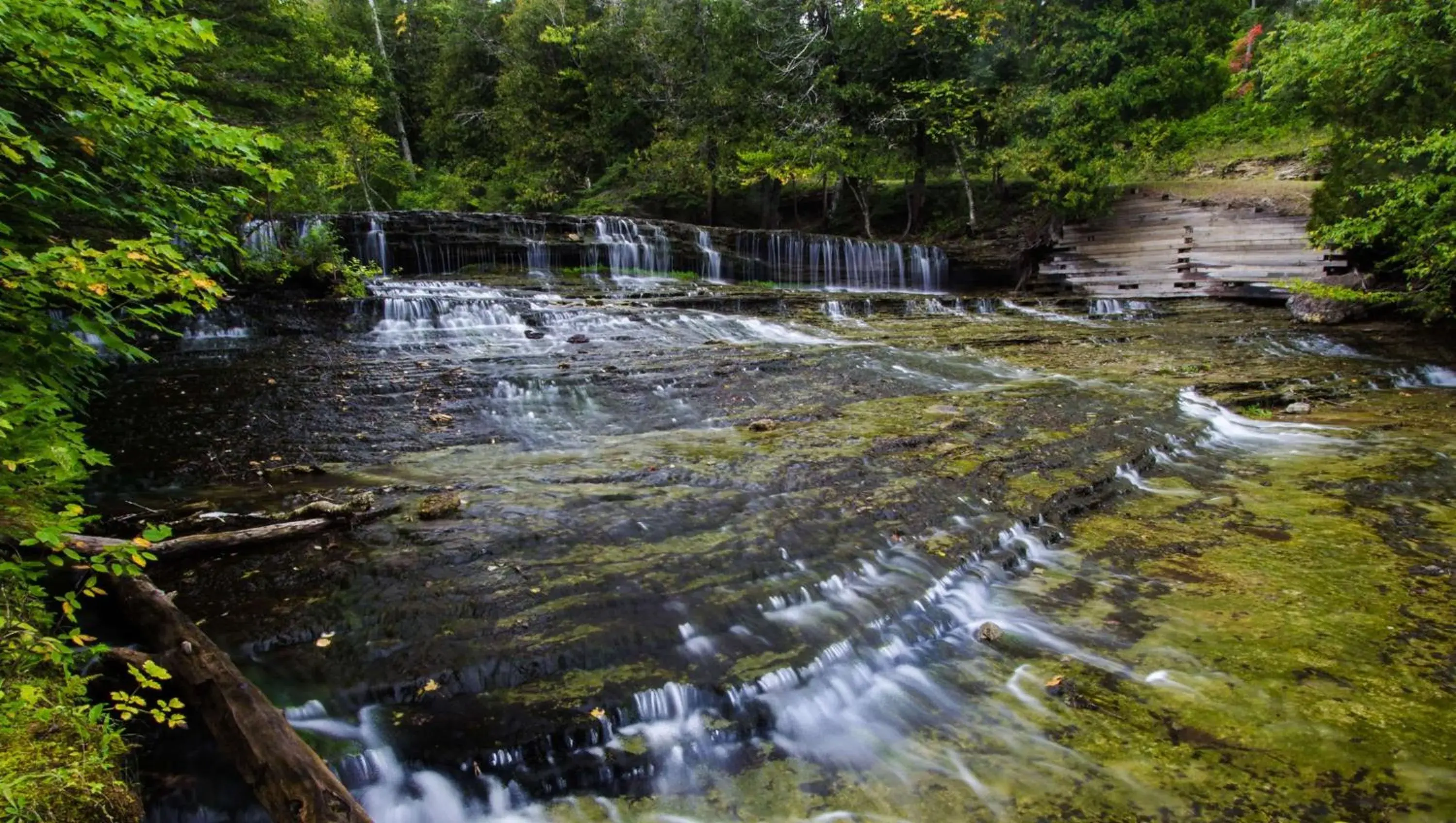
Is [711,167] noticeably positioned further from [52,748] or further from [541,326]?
[52,748]

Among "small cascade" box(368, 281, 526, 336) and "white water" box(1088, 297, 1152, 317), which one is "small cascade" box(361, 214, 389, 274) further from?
"white water" box(1088, 297, 1152, 317)

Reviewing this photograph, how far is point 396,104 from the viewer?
27.3 m

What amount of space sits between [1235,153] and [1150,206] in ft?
18.8

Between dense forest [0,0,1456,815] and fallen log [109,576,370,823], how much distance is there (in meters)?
0.29

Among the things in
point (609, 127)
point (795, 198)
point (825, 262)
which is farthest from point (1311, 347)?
point (609, 127)

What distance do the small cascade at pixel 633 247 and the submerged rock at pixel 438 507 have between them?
47.5 ft

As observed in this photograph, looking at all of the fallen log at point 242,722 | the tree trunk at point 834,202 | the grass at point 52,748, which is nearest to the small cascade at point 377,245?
the fallen log at point 242,722

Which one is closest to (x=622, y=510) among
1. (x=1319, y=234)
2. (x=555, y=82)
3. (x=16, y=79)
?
(x=16, y=79)

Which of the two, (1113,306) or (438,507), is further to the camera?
(1113,306)

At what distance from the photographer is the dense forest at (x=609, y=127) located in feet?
8.71

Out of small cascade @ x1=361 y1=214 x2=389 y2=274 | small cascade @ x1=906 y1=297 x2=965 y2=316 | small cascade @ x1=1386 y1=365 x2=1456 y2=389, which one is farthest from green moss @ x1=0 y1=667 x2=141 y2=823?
small cascade @ x1=361 y1=214 x2=389 y2=274

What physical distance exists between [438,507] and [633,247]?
611 inches

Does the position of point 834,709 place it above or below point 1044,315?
below

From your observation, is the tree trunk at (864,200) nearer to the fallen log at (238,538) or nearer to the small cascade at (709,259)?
the small cascade at (709,259)
